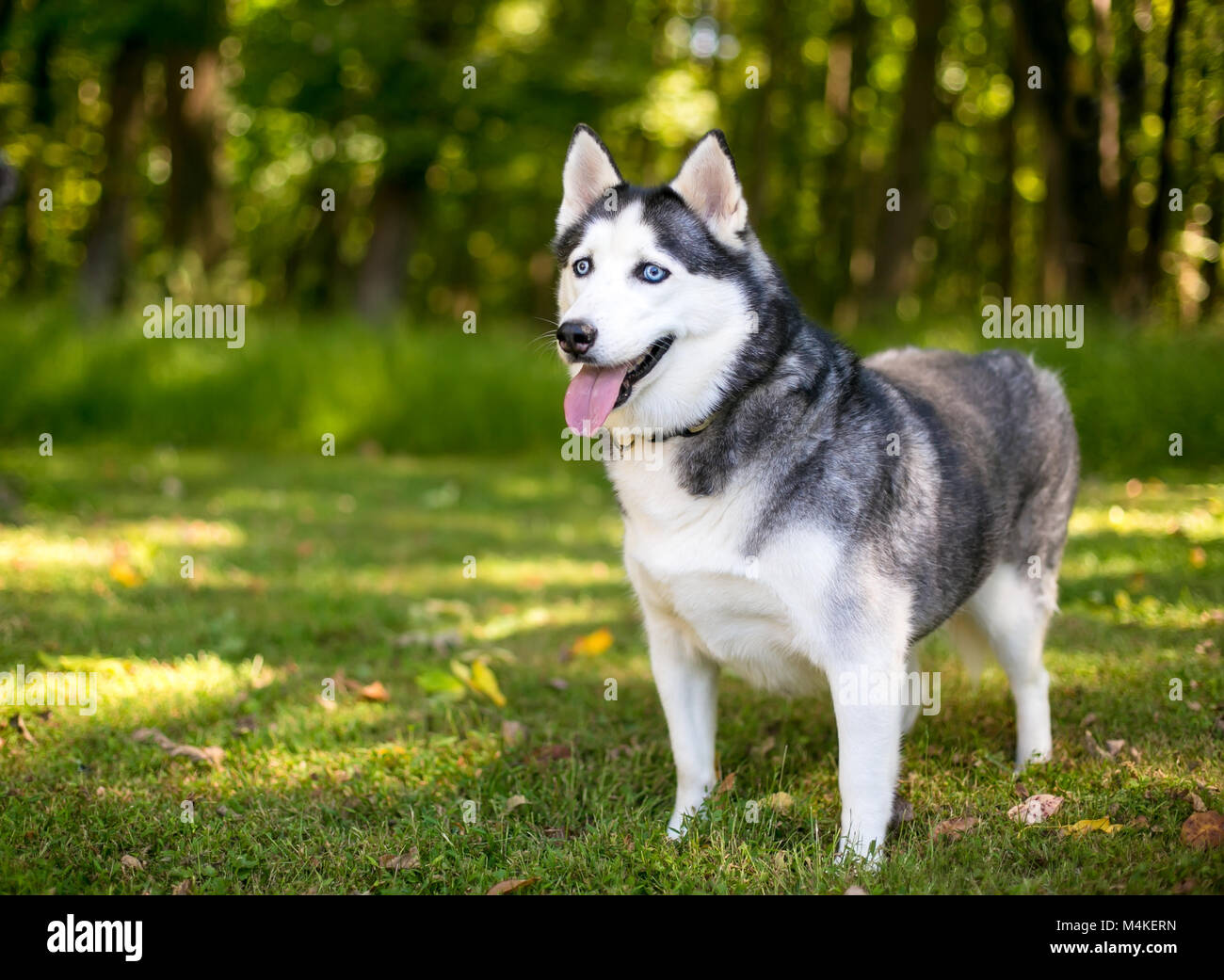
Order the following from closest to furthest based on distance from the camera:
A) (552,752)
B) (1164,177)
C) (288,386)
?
(552,752) < (1164,177) < (288,386)

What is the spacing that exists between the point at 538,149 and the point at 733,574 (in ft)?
52.3

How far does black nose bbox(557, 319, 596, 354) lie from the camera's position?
125 inches

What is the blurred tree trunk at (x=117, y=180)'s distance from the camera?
51.8 ft

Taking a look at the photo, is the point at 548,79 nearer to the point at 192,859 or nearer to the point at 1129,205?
the point at 1129,205

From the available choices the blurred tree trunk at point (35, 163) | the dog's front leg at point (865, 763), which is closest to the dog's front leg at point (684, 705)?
the dog's front leg at point (865, 763)

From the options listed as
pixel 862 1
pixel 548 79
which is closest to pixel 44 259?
pixel 548 79

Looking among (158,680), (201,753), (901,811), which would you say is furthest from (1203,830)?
(158,680)

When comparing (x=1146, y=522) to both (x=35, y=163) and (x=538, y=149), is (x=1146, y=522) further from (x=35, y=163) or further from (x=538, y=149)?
(x=35, y=163)

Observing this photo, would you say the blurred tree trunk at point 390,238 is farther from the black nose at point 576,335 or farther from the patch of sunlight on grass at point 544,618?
the black nose at point 576,335

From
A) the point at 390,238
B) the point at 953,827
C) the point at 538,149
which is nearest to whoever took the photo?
the point at 953,827

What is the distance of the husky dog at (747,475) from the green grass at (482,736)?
15.7 inches

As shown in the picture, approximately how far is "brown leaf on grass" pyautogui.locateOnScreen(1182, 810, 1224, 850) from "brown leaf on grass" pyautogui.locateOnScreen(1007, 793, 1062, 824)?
37cm

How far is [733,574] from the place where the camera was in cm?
321
